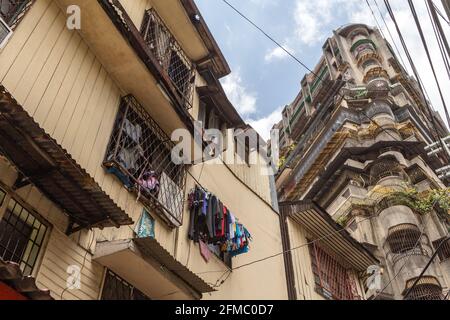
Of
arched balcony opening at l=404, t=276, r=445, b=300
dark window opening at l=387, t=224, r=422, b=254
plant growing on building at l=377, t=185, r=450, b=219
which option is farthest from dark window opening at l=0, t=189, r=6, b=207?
plant growing on building at l=377, t=185, r=450, b=219

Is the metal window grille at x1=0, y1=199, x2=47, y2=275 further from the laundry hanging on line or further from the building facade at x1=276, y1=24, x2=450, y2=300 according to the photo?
the building facade at x1=276, y1=24, x2=450, y2=300

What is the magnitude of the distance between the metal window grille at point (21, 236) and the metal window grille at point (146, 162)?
79.5 inches

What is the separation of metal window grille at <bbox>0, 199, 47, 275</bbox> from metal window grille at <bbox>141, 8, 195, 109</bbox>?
5.78 m

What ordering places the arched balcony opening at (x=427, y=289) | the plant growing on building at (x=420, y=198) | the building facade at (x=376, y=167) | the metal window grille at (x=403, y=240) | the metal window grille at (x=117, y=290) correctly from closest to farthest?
the metal window grille at (x=117, y=290) < the arched balcony opening at (x=427, y=289) < the building facade at (x=376, y=167) < the metal window grille at (x=403, y=240) < the plant growing on building at (x=420, y=198)

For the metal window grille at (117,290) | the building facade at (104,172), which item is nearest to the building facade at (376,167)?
the building facade at (104,172)

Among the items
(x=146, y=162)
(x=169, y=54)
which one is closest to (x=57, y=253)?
(x=146, y=162)

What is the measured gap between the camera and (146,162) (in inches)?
364

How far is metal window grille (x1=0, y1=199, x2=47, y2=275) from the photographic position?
19.7 feet

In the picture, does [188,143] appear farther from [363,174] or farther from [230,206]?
[363,174]

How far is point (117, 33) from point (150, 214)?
143 inches

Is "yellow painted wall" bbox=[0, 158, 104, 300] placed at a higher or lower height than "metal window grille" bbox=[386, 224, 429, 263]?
lower

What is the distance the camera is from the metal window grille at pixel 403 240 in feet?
84.1

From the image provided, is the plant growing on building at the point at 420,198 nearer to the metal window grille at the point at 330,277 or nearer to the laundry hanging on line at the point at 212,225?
the metal window grille at the point at 330,277
